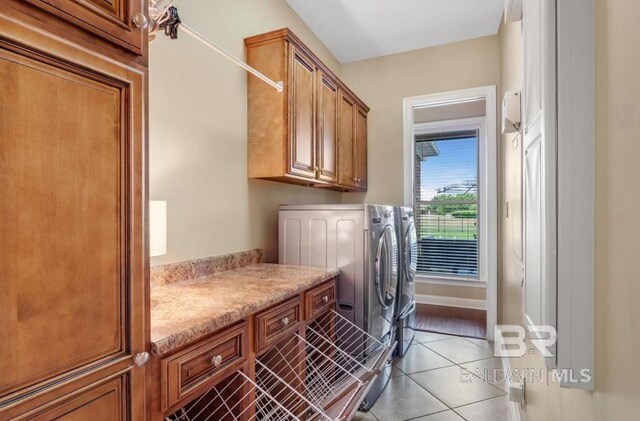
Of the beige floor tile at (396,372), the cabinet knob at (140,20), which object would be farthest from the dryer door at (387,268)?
the cabinet knob at (140,20)

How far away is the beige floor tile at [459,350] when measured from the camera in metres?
2.85

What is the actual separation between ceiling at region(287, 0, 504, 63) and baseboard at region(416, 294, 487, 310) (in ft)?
9.83

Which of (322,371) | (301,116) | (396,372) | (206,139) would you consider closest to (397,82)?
(301,116)

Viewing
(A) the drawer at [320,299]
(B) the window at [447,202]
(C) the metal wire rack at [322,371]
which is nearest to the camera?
(C) the metal wire rack at [322,371]

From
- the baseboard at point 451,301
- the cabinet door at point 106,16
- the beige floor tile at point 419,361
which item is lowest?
the beige floor tile at point 419,361

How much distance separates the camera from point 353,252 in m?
2.13

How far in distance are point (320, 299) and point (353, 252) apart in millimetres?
379

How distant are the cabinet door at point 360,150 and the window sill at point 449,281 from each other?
1763mm

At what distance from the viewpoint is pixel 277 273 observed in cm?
195

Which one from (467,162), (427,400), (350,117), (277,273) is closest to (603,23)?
(277,273)

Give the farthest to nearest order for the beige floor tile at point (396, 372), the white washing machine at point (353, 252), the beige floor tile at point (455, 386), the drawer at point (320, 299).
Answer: the beige floor tile at point (396, 372)
the beige floor tile at point (455, 386)
the white washing machine at point (353, 252)
the drawer at point (320, 299)

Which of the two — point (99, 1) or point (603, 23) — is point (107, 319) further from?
point (603, 23)

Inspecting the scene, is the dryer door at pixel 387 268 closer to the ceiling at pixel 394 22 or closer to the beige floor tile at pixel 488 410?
the beige floor tile at pixel 488 410

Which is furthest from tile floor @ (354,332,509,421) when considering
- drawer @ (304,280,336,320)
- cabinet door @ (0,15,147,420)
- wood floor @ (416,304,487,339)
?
cabinet door @ (0,15,147,420)
